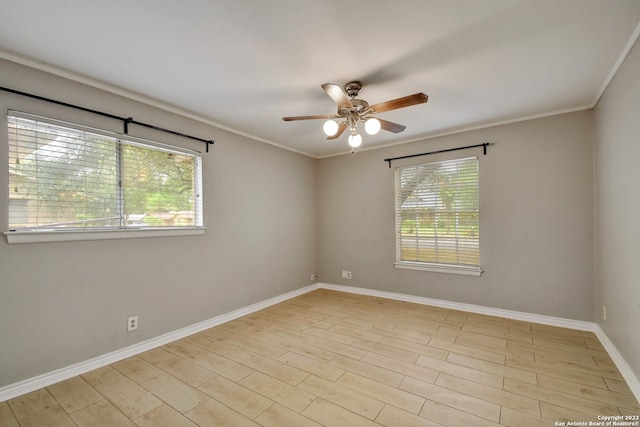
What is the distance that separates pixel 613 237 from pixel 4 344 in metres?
4.86

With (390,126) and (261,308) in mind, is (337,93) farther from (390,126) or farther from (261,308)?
(261,308)

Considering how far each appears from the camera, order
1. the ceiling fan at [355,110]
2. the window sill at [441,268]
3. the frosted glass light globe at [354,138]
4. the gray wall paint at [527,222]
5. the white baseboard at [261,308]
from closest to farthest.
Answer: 1. the white baseboard at [261,308]
2. the ceiling fan at [355,110]
3. the frosted glass light globe at [354,138]
4. the gray wall paint at [527,222]
5. the window sill at [441,268]

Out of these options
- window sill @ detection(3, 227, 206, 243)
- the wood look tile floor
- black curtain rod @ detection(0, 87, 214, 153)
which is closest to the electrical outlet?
the wood look tile floor

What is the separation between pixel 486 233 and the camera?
357cm

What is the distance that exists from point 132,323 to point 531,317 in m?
4.34

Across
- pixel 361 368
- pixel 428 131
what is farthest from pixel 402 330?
pixel 428 131

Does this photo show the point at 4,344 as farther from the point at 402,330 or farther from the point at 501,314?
the point at 501,314

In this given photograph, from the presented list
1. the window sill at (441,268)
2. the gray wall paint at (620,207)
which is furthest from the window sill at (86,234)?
the gray wall paint at (620,207)

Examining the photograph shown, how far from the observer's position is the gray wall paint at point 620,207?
194 cm

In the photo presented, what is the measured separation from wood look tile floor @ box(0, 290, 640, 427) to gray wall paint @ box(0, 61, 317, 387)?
306 millimetres

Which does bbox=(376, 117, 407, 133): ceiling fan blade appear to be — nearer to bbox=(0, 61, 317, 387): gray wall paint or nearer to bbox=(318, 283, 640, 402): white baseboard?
bbox=(0, 61, 317, 387): gray wall paint

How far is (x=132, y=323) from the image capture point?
8.55ft

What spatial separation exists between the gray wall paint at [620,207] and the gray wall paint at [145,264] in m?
3.69

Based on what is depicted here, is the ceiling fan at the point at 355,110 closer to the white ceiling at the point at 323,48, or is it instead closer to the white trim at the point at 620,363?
the white ceiling at the point at 323,48
